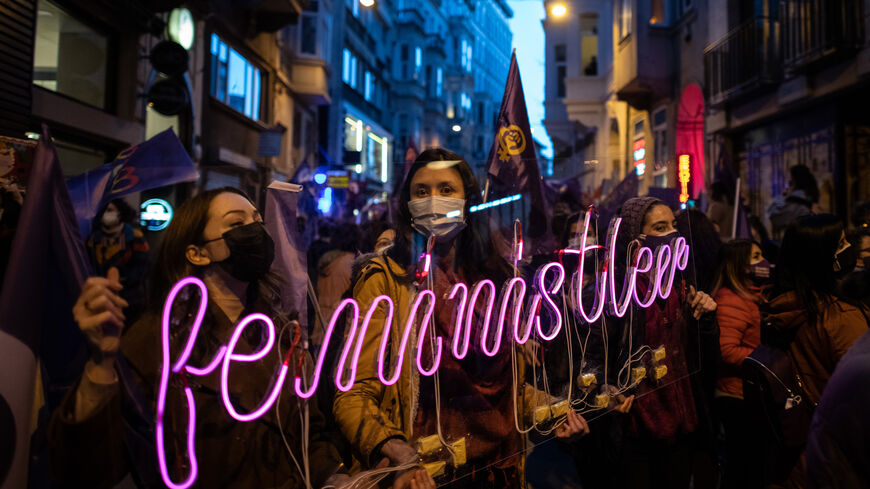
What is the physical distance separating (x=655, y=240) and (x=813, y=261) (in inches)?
33.9

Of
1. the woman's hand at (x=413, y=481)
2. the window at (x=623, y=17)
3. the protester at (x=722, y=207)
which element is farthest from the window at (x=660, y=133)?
the woman's hand at (x=413, y=481)

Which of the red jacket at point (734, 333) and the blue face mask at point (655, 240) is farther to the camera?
the red jacket at point (734, 333)

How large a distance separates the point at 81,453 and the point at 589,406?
2.13m

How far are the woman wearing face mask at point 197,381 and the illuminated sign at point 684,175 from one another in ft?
12.1

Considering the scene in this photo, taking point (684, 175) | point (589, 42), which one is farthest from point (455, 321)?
point (589, 42)

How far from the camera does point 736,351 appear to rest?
380 cm

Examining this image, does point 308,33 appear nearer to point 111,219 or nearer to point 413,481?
point 111,219

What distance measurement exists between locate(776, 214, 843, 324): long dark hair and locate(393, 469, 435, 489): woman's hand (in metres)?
2.33

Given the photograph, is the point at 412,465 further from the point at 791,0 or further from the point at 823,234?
the point at 791,0

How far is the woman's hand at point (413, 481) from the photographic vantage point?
6.68ft

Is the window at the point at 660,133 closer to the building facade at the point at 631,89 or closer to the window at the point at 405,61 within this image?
the building facade at the point at 631,89

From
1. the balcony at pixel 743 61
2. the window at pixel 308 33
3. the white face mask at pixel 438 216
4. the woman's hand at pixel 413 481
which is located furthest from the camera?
the window at pixel 308 33

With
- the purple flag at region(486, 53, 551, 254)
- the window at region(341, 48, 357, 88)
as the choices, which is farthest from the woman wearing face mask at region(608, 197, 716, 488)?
the window at region(341, 48, 357, 88)

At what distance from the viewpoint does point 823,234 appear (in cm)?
320
